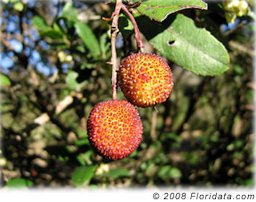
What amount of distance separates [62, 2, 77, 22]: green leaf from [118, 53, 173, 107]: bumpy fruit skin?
0.79 m

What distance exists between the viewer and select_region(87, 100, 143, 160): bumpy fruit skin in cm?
93

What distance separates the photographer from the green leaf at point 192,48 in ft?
3.40

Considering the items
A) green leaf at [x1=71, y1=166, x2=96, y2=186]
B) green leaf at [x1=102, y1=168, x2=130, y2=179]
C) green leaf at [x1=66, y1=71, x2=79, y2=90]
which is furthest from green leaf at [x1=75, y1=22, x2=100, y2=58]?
green leaf at [x1=102, y1=168, x2=130, y2=179]

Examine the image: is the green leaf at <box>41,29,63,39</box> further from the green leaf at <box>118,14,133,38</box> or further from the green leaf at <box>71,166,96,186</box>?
the green leaf at <box>118,14,133,38</box>

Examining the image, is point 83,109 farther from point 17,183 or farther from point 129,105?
point 129,105

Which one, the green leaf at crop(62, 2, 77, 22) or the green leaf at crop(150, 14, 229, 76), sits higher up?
the green leaf at crop(62, 2, 77, 22)

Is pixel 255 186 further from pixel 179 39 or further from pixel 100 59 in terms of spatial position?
pixel 179 39

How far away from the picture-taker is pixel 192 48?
3.45 feet

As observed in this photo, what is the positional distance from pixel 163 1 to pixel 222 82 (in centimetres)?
213

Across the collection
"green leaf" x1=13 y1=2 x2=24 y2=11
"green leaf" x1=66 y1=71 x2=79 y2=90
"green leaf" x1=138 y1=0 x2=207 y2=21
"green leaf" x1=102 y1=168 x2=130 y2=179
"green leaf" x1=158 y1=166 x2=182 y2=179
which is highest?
"green leaf" x1=13 y1=2 x2=24 y2=11

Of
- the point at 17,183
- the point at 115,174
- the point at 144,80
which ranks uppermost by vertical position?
the point at 144,80

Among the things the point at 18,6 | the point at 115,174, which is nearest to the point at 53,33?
the point at 18,6

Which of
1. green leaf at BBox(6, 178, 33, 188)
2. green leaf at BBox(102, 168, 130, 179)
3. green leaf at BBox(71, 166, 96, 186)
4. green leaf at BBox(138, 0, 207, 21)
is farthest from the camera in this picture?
green leaf at BBox(102, 168, 130, 179)

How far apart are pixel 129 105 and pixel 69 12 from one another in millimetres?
871
